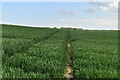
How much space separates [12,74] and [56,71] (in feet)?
7.36

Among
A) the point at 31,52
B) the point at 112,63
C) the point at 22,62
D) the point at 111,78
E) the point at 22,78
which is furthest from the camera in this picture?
the point at 31,52

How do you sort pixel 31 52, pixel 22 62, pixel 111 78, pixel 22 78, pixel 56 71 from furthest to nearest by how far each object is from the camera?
pixel 31 52 → pixel 22 62 → pixel 56 71 → pixel 111 78 → pixel 22 78

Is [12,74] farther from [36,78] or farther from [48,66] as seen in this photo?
[48,66]

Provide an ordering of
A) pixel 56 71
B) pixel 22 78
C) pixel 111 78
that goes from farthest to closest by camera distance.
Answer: pixel 56 71
pixel 111 78
pixel 22 78

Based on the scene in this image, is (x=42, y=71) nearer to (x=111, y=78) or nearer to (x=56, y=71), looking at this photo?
(x=56, y=71)

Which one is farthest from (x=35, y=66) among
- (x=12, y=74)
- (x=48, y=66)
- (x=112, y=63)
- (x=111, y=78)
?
(x=112, y=63)

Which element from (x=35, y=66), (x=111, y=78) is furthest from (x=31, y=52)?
(x=111, y=78)

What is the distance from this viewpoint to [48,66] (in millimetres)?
13422

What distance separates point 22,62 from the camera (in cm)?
1459

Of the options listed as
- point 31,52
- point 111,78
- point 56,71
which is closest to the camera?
point 111,78

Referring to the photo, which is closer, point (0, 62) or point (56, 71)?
point (56, 71)

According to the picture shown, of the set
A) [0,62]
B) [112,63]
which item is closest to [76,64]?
[112,63]

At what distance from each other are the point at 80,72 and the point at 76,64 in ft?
8.75

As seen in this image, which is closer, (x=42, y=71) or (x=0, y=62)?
(x=42, y=71)
